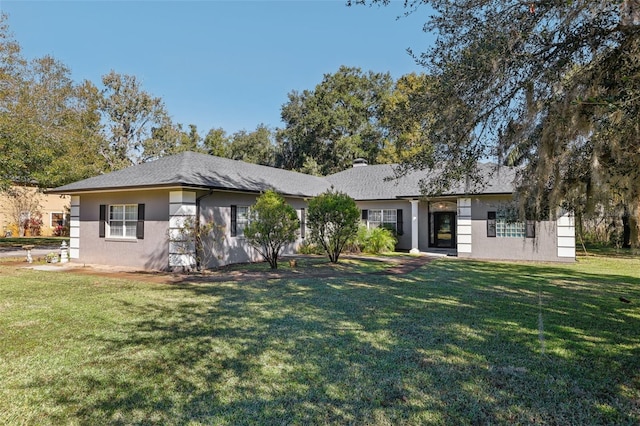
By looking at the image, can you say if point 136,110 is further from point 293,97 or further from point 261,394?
point 261,394

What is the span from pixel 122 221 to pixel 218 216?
3.38 meters

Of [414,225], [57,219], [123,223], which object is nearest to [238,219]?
[123,223]

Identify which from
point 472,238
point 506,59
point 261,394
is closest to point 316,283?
point 261,394

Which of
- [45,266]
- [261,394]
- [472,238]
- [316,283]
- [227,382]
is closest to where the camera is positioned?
[261,394]

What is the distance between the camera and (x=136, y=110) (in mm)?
30031

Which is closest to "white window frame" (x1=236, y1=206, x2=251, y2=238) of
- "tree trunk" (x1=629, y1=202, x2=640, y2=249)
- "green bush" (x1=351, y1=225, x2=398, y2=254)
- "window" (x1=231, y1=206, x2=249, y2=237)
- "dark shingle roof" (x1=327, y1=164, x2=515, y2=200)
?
A: "window" (x1=231, y1=206, x2=249, y2=237)

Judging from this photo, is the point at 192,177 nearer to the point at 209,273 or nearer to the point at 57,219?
the point at 209,273

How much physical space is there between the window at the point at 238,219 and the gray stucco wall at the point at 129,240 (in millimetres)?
2347

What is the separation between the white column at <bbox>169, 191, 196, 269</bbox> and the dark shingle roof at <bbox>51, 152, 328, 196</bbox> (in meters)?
0.54

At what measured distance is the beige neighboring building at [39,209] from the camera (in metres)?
28.1

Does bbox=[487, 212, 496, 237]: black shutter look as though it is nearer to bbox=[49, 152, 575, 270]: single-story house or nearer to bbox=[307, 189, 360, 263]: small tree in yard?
bbox=[49, 152, 575, 270]: single-story house

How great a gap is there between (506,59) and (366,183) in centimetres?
1568

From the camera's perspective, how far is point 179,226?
36.7 feet

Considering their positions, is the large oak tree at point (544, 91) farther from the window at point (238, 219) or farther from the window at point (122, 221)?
the window at point (122, 221)
